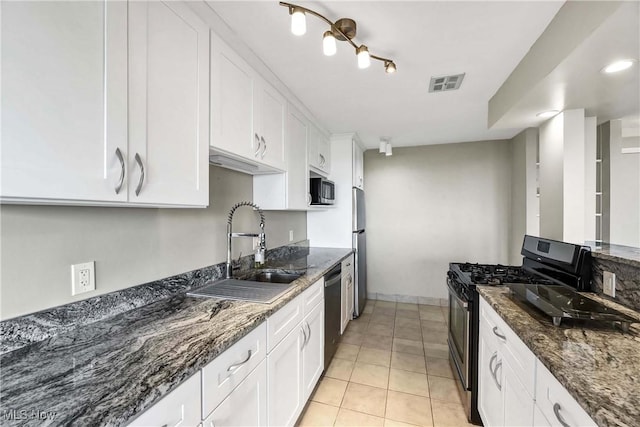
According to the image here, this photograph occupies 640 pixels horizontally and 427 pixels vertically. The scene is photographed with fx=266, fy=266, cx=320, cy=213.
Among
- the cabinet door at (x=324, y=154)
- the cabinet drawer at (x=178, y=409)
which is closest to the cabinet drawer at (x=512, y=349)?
the cabinet drawer at (x=178, y=409)

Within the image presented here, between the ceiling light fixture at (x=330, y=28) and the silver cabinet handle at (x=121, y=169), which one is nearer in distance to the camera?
the silver cabinet handle at (x=121, y=169)

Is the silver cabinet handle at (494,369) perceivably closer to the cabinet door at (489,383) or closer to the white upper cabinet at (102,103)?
the cabinet door at (489,383)

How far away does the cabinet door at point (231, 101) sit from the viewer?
4.57ft

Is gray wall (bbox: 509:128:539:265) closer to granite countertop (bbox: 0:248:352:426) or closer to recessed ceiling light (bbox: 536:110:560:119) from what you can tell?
recessed ceiling light (bbox: 536:110:560:119)

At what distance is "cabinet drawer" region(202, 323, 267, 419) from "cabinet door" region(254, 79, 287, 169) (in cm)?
110

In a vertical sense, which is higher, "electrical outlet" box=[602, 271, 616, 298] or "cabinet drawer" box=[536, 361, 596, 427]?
"electrical outlet" box=[602, 271, 616, 298]

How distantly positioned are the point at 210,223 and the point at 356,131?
7.22 ft

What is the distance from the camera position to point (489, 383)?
4.96 ft

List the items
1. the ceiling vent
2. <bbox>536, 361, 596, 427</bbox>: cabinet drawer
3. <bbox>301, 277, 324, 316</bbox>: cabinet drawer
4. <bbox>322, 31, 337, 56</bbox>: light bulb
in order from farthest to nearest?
the ceiling vent, <bbox>301, 277, 324, 316</bbox>: cabinet drawer, <bbox>322, 31, 337, 56</bbox>: light bulb, <bbox>536, 361, 596, 427</bbox>: cabinet drawer

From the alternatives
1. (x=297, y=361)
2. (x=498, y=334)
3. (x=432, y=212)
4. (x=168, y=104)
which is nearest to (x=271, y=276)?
(x=297, y=361)

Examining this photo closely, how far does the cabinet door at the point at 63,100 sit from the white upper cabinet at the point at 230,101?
1.59 ft

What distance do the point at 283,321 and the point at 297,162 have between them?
143 centimetres

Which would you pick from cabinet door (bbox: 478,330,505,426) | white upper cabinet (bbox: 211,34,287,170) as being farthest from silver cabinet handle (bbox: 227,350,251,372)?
cabinet door (bbox: 478,330,505,426)

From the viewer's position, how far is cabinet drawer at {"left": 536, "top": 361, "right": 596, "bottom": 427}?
2.42 ft
